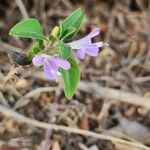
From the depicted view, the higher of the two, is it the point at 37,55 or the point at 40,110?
the point at 37,55

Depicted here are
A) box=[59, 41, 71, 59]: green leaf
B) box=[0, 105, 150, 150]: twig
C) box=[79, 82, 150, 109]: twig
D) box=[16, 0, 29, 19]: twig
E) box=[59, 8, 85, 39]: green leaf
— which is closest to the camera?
box=[59, 41, 71, 59]: green leaf

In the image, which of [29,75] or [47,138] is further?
[29,75]

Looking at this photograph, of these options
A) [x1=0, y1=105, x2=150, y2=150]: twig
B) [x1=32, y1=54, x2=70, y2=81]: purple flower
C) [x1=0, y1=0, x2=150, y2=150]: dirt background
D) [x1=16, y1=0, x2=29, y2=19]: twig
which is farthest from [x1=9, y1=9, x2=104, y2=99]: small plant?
[x1=16, y1=0, x2=29, y2=19]: twig

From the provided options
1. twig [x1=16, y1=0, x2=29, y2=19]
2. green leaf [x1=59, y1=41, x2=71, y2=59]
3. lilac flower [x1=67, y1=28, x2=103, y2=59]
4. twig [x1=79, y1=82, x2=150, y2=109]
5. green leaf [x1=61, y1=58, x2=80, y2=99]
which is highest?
green leaf [x1=59, y1=41, x2=71, y2=59]

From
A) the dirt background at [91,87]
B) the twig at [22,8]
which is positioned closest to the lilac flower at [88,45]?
the dirt background at [91,87]

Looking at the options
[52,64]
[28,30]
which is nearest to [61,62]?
[52,64]

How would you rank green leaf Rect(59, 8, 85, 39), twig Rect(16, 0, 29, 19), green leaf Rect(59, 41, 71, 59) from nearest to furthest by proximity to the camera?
green leaf Rect(59, 41, 71, 59), green leaf Rect(59, 8, 85, 39), twig Rect(16, 0, 29, 19)

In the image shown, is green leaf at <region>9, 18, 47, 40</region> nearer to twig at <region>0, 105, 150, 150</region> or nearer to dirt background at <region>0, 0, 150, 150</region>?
dirt background at <region>0, 0, 150, 150</region>

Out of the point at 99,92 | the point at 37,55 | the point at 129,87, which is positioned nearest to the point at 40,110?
the point at 99,92

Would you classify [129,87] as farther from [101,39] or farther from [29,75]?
[29,75]
